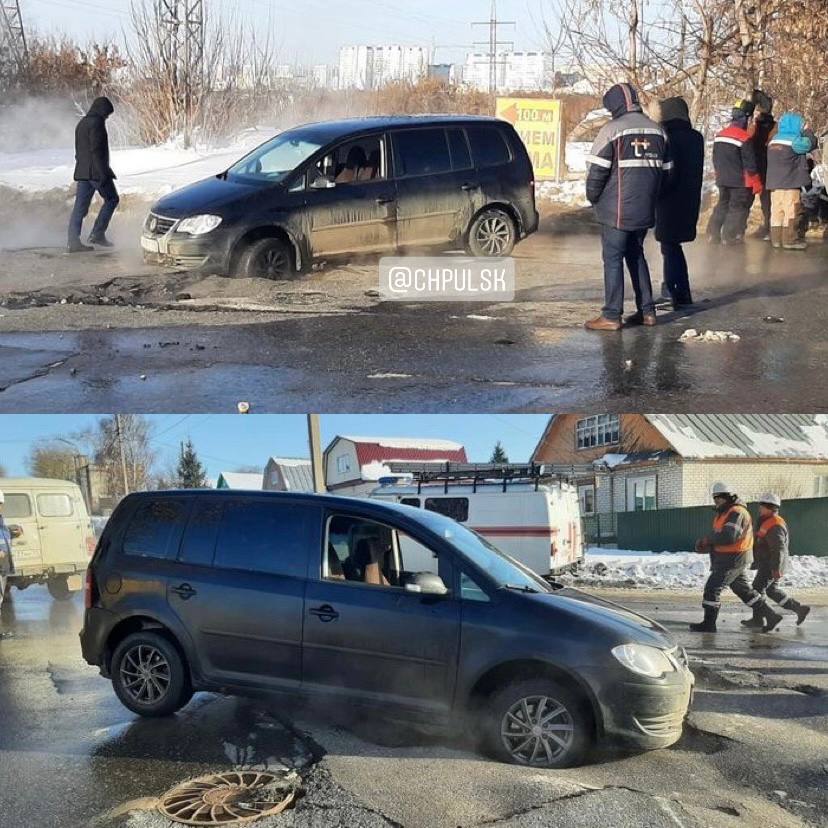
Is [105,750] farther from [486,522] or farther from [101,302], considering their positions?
[486,522]

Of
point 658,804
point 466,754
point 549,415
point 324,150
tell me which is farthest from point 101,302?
point 658,804

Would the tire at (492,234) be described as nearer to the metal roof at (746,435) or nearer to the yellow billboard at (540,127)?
the metal roof at (746,435)

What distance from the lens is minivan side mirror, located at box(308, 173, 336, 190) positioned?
12414 millimetres

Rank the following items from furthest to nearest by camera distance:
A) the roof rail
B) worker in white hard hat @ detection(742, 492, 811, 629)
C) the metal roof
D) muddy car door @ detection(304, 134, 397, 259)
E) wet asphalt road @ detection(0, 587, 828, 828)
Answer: the roof rail → muddy car door @ detection(304, 134, 397, 259) → worker in white hard hat @ detection(742, 492, 811, 629) → the metal roof → wet asphalt road @ detection(0, 587, 828, 828)

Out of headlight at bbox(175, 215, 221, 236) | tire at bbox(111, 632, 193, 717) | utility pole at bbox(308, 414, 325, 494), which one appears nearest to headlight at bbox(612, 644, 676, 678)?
tire at bbox(111, 632, 193, 717)

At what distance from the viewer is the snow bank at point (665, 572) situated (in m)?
17.5

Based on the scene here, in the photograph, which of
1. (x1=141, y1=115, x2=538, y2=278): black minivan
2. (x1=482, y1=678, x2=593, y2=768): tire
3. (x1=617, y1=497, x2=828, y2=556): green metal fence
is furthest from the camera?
(x1=617, y1=497, x2=828, y2=556): green metal fence

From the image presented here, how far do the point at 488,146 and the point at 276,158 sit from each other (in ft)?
8.82

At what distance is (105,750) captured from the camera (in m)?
5.93

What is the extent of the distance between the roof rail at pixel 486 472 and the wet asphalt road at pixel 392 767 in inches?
337

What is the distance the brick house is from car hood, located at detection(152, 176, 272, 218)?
4227 millimetres

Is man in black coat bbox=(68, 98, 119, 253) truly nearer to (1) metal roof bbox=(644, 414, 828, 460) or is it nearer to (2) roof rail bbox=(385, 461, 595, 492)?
(2) roof rail bbox=(385, 461, 595, 492)

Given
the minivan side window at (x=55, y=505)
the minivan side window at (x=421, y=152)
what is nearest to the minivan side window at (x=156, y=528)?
the minivan side window at (x=421, y=152)

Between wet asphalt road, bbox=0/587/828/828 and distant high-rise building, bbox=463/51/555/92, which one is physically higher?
distant high-rise building, bbox=463/51/555/92
